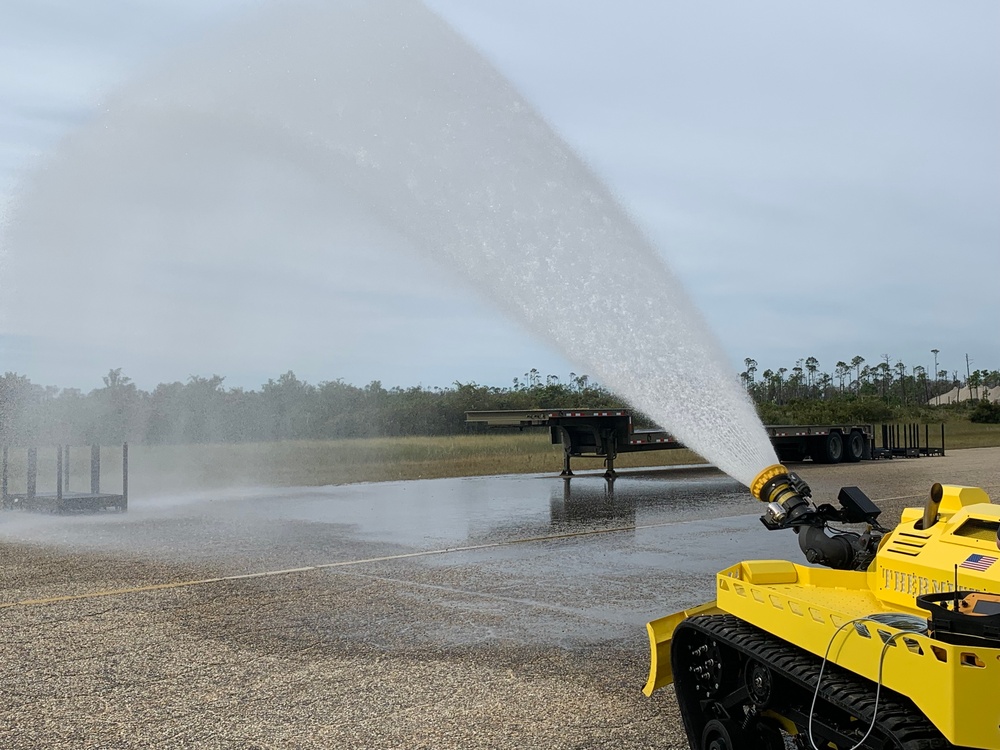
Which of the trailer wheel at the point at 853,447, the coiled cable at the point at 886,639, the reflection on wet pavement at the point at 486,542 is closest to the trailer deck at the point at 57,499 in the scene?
the reflection on wet pavement at the point at 486,542

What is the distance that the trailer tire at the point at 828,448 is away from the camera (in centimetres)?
2828

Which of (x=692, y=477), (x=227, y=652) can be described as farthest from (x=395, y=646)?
(x=692, y=477)

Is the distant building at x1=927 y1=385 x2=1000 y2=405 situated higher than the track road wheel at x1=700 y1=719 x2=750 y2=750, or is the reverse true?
the distant building at x1=927 y1=385 x2=1000 y2=405

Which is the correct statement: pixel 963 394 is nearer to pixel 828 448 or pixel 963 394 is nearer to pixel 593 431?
pixel 828 448

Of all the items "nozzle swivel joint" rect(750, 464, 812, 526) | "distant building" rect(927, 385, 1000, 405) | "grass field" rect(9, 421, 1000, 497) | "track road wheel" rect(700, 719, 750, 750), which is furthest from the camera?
"distant building" rect(927, 385, 1000, 405)

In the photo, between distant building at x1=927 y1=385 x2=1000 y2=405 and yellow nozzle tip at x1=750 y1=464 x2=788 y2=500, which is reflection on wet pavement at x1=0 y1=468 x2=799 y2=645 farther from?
distant building at x1=927 y1=385 x2=1000 y2=405

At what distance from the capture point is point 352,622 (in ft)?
26.9

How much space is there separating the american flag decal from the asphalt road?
1893 mm

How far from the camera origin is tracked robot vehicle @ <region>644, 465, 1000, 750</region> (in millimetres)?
3230

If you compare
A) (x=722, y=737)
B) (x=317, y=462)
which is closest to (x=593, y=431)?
(x=317, y=462)

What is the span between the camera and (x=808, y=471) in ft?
82.6

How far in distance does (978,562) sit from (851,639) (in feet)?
2.41

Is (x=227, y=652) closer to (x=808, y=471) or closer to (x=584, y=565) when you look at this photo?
(x=584, y=565)

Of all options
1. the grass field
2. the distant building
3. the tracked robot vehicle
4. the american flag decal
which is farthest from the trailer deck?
the distant building
